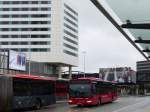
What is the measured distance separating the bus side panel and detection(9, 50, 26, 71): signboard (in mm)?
40744

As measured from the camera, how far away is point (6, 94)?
30.5 metres

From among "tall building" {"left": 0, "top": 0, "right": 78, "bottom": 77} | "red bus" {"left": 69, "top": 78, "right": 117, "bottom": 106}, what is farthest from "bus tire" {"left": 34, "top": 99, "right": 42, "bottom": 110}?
"tall building" {"left": 0, "top": 0, "right": 78, "bottom": 77}

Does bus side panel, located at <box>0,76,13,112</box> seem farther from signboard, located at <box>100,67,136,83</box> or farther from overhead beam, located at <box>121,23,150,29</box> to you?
signboard, located at <box>100,67,136,83</box>

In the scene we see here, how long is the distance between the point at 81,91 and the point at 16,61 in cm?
3328

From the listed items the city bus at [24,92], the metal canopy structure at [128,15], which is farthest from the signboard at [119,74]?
the metal canopy structure at [128,15]

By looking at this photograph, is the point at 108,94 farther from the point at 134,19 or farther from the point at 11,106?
the point at 134,19

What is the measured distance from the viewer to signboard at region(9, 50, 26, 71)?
2852 inches

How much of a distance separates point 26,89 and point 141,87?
110471 mm

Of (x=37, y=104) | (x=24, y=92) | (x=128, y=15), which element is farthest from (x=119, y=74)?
(x=128, y=15)

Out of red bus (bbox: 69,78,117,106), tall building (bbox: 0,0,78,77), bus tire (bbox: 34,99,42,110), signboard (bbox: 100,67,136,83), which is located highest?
tall building (bbox: 0,0,78,77)

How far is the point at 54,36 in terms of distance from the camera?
144 meters

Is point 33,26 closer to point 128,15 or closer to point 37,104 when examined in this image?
point 37,104

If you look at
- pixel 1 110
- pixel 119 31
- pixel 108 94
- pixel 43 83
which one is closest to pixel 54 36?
pixel 108 94

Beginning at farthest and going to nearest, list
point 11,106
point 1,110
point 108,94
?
point 108,94 < point 11,106 < point 1,110
